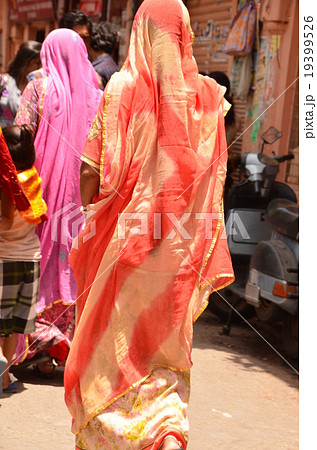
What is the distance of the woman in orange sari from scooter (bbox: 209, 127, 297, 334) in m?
2.85

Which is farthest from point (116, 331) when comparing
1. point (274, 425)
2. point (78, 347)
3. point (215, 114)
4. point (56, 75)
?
point (56, 75)

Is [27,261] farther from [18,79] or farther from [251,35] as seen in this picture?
[251,35]

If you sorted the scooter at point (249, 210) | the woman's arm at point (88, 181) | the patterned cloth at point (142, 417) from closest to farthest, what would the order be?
the patterned cloth at point (142, 417), the woman's arm at point (88, 181), the scooter at point (249, 210)

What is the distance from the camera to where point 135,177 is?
3332 millimetres

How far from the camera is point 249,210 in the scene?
249 inches

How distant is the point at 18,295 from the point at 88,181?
1.27 meters

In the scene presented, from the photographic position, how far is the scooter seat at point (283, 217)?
5441 millimetres

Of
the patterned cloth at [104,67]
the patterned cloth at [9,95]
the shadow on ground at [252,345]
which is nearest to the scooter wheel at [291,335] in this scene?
the shadow on ground at [252,345]

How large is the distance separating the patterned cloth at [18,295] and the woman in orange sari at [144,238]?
1.00 meters

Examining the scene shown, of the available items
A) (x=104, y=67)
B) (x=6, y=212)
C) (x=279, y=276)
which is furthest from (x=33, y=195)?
(x=104, y=67)

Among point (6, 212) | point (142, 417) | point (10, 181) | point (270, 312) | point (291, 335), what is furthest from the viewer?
point (270, 312)

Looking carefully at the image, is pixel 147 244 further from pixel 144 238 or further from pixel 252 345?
pixel 252 345

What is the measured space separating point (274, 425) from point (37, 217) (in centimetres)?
Answer: 163
